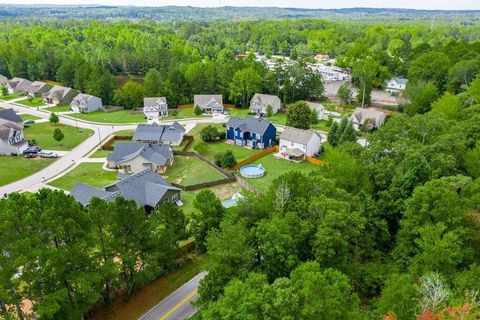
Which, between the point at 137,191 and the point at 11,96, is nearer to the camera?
the point at 137,191

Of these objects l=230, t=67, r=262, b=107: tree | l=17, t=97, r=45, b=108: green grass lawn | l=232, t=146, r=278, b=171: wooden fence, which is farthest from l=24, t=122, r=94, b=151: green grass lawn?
l=230, t=67, r=262, b=107: tree

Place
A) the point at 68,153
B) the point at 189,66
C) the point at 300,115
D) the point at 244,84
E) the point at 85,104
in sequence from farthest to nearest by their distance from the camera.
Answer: the point at 189,66
the point at 244,84
the point at 85,104
the point at 300,115
the point at 68,153

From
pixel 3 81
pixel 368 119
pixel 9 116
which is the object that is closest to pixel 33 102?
pixel 3 81

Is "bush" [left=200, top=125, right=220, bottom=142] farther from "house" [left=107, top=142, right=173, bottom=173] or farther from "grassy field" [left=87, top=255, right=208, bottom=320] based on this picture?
"grassy field" [left=87, top=255, right=208, bottom=320]

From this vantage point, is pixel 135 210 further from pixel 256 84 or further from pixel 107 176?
pixel 256 84

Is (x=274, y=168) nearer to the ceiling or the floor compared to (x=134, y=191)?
nearer to the floor

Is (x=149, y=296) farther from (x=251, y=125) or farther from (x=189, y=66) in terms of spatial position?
(x=189, y=66)

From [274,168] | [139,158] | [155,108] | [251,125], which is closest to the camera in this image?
[139,158]
